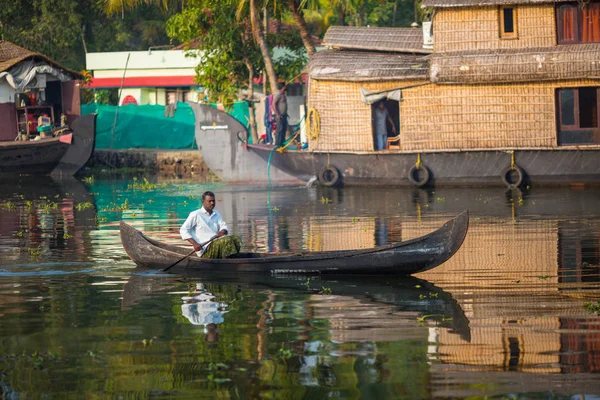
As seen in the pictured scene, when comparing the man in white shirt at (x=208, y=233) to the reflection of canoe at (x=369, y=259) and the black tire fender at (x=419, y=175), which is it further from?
the black tire fender at (x=419, y=175)

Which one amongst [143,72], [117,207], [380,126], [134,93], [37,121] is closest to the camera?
[117,207]

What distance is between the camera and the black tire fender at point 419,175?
84.7 ft

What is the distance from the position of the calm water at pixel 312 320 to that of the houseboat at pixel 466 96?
16.6ft

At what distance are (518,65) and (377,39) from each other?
4095 mm

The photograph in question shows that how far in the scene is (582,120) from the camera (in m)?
26.6

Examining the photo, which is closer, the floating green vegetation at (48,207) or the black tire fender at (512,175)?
the floating green vegetation at (48,207)

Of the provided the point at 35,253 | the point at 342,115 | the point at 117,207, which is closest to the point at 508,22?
the point at 342,115

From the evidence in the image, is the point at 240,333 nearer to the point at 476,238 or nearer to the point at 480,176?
the point at 476,238

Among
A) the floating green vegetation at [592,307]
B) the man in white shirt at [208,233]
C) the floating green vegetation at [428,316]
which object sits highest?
the man in white shirt at [208,233]

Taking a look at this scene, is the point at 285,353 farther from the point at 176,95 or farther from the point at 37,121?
the point at 176,95

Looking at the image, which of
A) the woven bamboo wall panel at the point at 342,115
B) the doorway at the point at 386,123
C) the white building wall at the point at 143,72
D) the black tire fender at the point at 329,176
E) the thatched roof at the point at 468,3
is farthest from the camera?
the white building wall at the point at 143,72

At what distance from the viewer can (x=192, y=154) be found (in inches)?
1366

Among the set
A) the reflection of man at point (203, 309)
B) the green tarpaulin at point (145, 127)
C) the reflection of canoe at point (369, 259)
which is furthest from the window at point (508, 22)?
the green tarpaulin at point (145, 127)

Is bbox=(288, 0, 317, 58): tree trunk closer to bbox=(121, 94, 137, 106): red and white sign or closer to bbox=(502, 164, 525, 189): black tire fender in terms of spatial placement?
bbox=(502, 164, 525, 189): black tire fender
